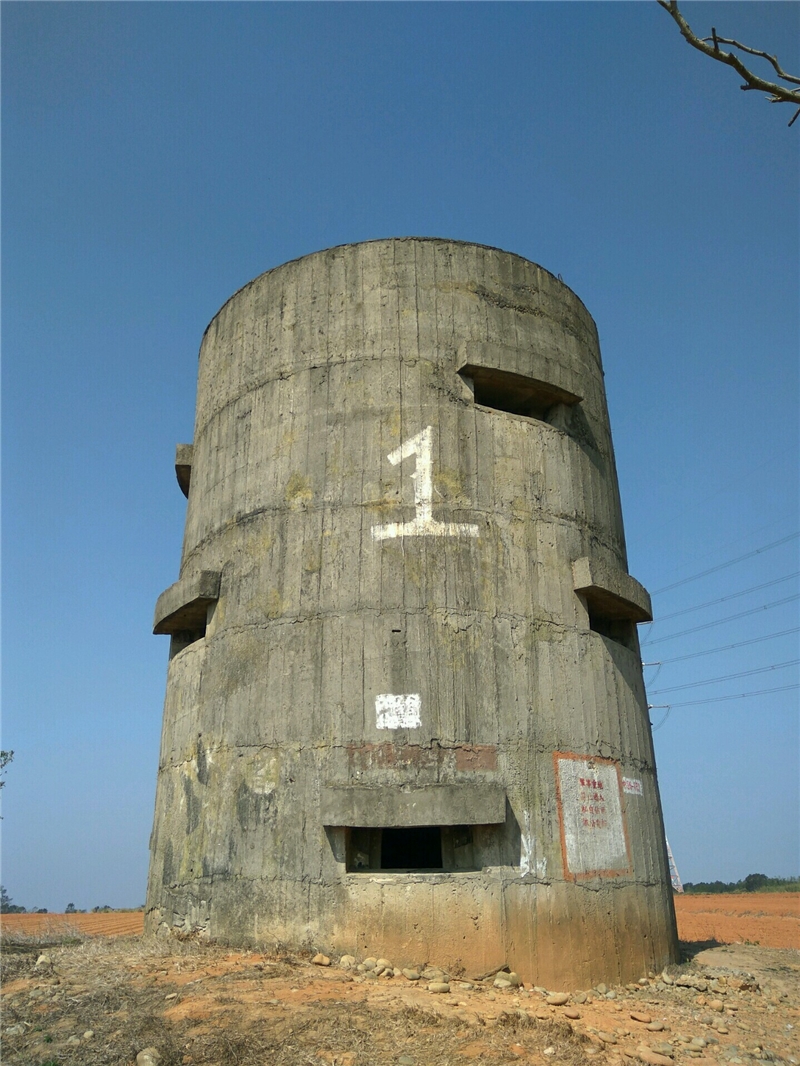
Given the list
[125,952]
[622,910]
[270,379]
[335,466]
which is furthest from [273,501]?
[622,910]

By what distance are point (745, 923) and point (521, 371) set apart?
17.5m

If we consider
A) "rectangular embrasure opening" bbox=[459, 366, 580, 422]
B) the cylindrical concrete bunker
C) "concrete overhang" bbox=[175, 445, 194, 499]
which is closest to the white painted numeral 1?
the cylindrical concrete bunker

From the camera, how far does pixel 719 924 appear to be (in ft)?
68.1

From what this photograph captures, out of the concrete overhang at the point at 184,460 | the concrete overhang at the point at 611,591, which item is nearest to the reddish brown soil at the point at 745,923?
the concrete overhang at the point at 611,591

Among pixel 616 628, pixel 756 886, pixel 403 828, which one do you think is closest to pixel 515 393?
pixel 616 628

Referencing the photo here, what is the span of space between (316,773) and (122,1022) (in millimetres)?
2864

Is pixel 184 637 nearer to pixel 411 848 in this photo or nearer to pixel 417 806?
pixel 411 848

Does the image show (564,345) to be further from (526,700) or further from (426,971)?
(426,971)

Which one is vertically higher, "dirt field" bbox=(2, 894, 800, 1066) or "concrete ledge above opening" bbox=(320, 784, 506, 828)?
"concrete ledge above opening" bbox=(320, 784, 506, 828)

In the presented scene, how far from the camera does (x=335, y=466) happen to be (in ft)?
32.4

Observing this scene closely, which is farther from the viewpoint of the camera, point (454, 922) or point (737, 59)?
point (454, 922)

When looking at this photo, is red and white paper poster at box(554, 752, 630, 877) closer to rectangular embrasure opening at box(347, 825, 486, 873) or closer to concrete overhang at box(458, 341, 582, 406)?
rectangular embrasure opening at box(347, 825, 486, 873)

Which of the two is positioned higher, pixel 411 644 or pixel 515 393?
pixel 515 393

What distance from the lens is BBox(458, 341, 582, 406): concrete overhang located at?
10258 mm
